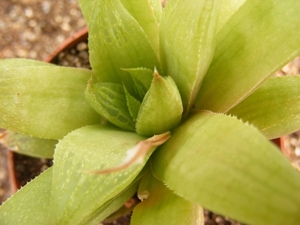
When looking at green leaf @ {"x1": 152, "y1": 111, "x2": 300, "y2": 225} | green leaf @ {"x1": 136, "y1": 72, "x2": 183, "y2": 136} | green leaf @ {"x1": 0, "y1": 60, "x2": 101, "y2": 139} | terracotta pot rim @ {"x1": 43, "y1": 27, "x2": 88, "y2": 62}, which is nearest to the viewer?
green leaf @ {"x1": 152, "y1": 111, "x2": 300, "y2": 225}

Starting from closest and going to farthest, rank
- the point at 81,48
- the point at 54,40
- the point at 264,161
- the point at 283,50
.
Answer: the point at 264,161 < the point at 283,50 < the point at 81,48 < the point at 54,40

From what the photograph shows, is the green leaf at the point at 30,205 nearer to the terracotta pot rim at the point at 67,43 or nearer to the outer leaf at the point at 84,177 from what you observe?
the outer leaf at the point at 84,177

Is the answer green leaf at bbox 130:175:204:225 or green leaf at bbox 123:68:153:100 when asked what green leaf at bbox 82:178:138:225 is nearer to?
green leaf at bbox 130:175:204:225

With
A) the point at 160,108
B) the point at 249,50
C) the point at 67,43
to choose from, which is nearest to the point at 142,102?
the point at 160,108

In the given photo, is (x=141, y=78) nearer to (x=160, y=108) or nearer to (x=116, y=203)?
(x=160, y=108)

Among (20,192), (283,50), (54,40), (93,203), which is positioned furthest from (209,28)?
(54,40)

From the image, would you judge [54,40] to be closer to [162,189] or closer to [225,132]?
[162,189]

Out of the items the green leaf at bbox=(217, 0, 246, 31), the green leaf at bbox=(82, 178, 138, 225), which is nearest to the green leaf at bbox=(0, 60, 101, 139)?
the green leaf at bbox=(82, 178, 138, 225)
